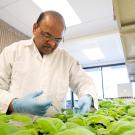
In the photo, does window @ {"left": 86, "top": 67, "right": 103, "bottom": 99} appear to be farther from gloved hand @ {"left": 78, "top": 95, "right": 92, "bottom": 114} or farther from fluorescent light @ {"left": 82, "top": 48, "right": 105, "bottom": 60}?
gloved hand @ {"left": 78, "top": 95, "right": 92, "bottom": 114}

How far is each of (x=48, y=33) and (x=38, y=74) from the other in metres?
0.29

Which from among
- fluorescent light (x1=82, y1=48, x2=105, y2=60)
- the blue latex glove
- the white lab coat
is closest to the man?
the white lab coat

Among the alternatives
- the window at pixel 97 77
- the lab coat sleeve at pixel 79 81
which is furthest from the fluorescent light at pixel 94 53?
the lab coat sleeve at pixel 79 81

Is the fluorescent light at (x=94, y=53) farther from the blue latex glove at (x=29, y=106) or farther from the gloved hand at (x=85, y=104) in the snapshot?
the blue latex glove at (x=29, y=106)

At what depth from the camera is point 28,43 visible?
159 centimetres

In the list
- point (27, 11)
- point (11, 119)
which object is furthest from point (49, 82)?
point (27, 11)

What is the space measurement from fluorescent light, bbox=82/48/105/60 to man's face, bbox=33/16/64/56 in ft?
14.2

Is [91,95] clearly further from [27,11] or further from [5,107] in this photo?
[27,11]

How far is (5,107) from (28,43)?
604mm

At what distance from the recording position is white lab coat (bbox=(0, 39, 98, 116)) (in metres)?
1.44

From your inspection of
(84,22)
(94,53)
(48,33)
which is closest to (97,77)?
(94,53)

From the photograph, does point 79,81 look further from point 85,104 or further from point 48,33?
point 48,33

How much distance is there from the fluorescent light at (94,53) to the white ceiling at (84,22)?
6.1 inches

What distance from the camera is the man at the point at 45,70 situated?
4.59ft
